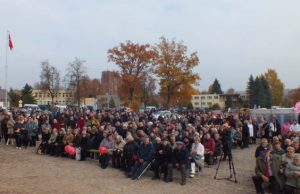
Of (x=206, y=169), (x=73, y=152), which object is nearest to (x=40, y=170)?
(x=73, y=152)

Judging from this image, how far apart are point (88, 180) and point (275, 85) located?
216 ft

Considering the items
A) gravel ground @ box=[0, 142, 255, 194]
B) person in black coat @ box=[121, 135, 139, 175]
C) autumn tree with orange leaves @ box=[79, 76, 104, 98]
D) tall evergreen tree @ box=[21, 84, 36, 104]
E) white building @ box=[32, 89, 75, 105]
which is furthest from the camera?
tall evergreen tree @ box=[21, 84, 36, 104]

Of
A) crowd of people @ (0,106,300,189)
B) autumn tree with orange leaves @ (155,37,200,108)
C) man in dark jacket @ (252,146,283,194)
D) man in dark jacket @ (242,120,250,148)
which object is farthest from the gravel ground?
autumn tree with orange leaves @ (155,37,200,108)

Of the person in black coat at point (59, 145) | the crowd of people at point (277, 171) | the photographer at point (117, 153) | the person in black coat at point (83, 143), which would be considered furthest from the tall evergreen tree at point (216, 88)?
the crowd of people at point (277, 171)

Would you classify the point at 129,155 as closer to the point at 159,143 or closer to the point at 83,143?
the point at 159,143

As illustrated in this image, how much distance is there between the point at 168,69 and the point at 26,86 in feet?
157

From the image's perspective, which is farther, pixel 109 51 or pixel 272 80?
pixel 272 80

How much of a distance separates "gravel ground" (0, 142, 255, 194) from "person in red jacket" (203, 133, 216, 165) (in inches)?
14.1

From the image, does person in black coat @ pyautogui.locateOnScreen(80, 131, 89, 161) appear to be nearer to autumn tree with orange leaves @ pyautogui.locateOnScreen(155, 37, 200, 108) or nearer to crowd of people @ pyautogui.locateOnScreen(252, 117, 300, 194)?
crowd of people @ pyautogui.locateOnScreen(252, 117, 300, 194)

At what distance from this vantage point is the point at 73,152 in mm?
16188

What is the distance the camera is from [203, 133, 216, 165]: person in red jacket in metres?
14.5

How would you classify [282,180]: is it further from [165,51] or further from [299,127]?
[165,51]

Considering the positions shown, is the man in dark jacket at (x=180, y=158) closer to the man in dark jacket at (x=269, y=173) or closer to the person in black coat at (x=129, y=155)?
the person in black coat at (x=129, y=155)

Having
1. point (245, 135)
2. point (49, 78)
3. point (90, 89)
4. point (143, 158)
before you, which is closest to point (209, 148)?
point (143, 158)
